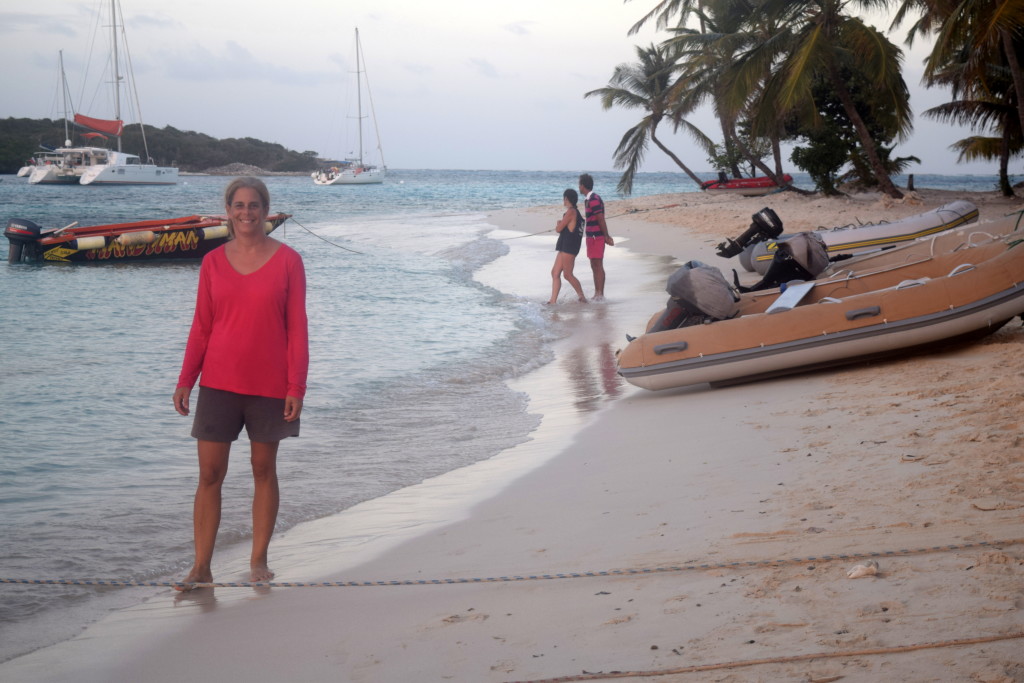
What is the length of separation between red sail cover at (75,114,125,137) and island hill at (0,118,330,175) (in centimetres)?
818

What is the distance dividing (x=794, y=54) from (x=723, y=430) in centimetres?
1755

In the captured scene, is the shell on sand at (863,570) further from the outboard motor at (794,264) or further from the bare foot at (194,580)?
the outboard motor at (794,264)

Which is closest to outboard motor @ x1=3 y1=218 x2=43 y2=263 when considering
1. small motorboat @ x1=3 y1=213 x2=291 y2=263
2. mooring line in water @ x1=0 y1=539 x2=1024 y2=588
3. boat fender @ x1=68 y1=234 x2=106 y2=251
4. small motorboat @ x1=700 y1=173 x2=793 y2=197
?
small motorboat @ x1=3 y1=213 x2=291 y2=263

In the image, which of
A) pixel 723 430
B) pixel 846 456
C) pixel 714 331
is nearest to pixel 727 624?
pixel 846 456

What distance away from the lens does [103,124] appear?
51594 millimetres

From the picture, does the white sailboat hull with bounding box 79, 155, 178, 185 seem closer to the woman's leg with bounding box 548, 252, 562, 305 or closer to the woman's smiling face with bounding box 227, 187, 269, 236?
the woman's leg with bounding box 548, 252, 562, 305

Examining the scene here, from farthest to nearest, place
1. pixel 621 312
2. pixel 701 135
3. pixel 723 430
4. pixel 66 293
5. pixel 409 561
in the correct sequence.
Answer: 1. pixel 701 135
2. pixel 66 293
3. pixel 621 312
4. pixel 723 430
5. pixel 409 561

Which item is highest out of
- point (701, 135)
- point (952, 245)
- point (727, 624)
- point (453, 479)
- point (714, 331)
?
point (701, 135)

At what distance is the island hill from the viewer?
7831 cm

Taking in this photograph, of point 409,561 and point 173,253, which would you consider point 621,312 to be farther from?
point 173,253

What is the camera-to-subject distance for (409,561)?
3.64 metres

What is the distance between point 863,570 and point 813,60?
18021 millimetres

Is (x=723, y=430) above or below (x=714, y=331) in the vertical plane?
below

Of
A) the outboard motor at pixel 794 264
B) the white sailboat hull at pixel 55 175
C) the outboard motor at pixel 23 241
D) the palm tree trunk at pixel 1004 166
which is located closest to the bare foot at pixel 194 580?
the outboard motor at pixel 794 264
